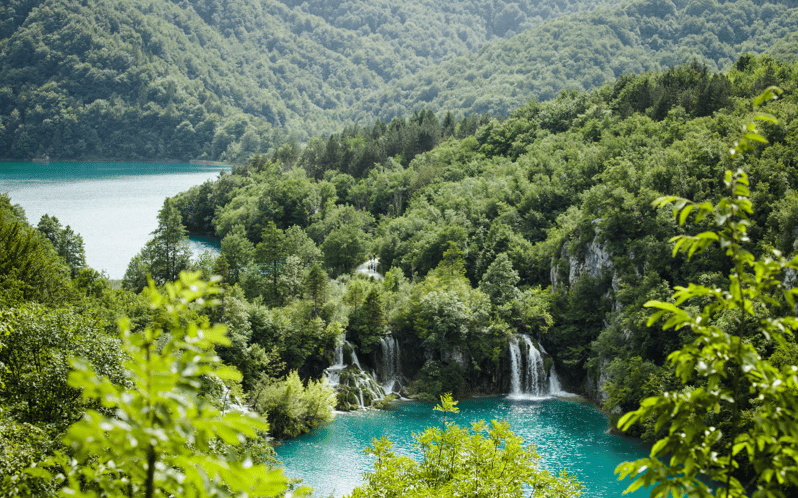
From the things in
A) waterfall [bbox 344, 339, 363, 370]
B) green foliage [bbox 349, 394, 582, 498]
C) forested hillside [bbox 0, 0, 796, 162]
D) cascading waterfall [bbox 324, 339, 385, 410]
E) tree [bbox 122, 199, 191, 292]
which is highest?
forested hillside [bbox 0, 0, 796, 162]

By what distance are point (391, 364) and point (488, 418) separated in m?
9.26

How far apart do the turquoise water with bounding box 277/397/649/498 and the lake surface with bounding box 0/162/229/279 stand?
1529 inches

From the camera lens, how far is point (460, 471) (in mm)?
15305

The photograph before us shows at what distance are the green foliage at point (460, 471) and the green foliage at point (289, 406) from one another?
18670 mm

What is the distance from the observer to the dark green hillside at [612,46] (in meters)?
131

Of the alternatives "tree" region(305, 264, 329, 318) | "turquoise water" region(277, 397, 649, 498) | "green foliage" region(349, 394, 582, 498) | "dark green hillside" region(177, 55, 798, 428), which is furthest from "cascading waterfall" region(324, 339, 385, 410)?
"green foliage" region(349, 394, 582, 498)

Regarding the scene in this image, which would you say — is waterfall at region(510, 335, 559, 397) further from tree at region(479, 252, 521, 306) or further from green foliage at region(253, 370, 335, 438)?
green foliage at region(253, 370, 335, 438)

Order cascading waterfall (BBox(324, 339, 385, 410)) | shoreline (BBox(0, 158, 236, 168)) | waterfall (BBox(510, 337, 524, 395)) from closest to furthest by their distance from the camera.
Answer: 1. cascading waterfall (BBox(324, 339, 385, 410))
2. waterfall (BBox(510, 337, 524, 395))
3. shoreline (BBox(0, 158, 236, 168))

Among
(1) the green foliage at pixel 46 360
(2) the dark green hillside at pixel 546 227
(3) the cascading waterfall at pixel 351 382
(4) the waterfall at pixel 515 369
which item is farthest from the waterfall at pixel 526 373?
(1) the green foliage at pixel 46 360

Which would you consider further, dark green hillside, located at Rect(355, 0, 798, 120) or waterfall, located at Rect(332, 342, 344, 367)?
dark green hillside, located at Rect(355, 0, 798, 120)

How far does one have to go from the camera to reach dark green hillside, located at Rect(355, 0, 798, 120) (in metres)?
131

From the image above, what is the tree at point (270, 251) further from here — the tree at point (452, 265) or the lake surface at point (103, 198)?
the lake surface at point (103, 198)

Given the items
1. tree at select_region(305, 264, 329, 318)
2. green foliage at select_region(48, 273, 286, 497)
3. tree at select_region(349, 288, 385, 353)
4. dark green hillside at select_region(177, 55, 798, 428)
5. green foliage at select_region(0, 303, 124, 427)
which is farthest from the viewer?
tree at select_region(349, 288, 385, 353)

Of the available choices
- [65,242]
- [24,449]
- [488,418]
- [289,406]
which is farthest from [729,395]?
[65,242]
